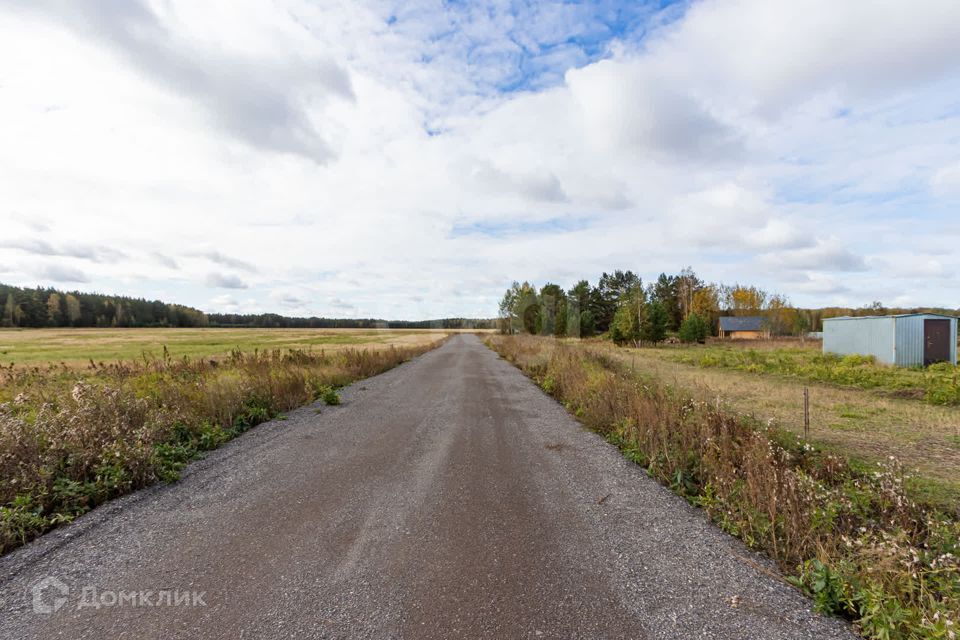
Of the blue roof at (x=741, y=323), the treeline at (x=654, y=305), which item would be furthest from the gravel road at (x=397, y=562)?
the blue roof at (x=741, y=323)

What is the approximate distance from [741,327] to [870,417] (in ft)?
225

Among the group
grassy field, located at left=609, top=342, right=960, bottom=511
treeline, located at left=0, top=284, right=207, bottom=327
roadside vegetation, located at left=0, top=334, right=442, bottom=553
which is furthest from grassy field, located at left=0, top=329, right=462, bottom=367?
treeline, located at left=0, top=284, right=207, bottom=327

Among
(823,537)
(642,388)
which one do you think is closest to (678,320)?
(642,388)

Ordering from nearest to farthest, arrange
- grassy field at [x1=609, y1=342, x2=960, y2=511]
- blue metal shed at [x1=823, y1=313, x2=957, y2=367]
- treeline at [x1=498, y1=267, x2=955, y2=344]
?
grassy field at [x1=609, y1=342, x2=960, y2=511] → blue metal shed at [x1=823, y1=313, x2=957, y2=367] → treeline at [x1=498, y1=267, x2=955, y2=344]

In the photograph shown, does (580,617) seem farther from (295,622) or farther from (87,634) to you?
(87,634)

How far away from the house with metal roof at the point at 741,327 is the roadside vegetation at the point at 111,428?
252 feet

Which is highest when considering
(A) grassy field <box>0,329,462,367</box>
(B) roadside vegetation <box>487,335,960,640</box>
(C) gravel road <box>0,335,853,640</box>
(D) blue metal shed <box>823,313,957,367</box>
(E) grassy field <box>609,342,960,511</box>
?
(D) blue metal shed <box>823,313,957,367</box>

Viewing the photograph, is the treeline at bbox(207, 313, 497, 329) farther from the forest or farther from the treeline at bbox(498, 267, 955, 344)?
the treeline at bbox(498, 267, 955, 344)

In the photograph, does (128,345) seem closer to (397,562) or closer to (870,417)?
(397,562)

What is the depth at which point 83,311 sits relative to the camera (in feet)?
295

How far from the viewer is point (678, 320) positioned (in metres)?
71.4

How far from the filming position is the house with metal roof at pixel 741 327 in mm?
67250

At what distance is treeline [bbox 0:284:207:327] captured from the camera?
263 ft

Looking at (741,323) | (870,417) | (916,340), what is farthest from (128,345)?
(741,323)
